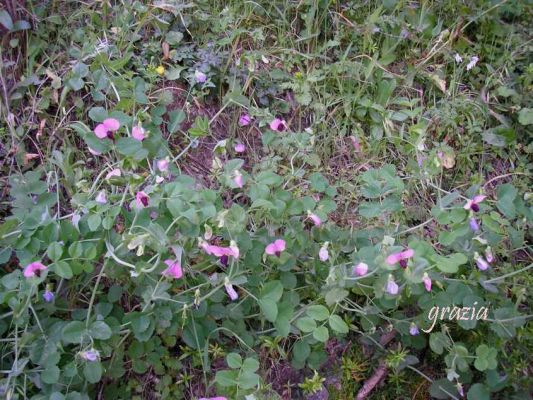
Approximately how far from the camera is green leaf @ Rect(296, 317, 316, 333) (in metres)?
1.91

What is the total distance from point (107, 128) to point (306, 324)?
0.89 meters

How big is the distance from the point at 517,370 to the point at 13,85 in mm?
2246

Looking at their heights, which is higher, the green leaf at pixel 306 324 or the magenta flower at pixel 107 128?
Result: the magenta flower at pixel 107 128

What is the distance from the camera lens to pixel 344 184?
99.2 inches

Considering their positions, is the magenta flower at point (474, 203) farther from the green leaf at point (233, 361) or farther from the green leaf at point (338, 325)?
the green leaf at point (233, 361)

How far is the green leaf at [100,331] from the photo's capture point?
1.77m

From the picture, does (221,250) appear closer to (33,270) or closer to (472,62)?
(33,270)

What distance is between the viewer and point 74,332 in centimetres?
177

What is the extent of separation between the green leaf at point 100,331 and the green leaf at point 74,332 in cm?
3

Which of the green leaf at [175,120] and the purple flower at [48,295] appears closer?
the purple flower at [48,295]

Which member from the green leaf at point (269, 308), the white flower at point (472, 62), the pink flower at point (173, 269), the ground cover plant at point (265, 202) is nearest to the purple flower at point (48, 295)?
the ground cover plant at point (265, 202)

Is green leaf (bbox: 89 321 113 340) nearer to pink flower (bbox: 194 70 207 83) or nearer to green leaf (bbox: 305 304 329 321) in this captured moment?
green leaf (bbox: 305 304 329 321)

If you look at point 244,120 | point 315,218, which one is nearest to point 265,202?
point 315,218

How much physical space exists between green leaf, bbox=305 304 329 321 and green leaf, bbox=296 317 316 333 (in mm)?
17
